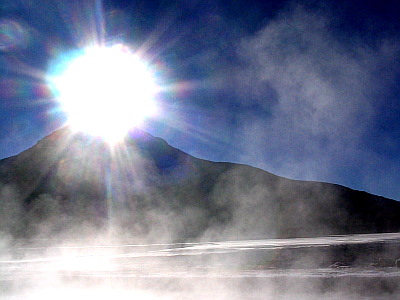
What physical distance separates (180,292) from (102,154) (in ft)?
375

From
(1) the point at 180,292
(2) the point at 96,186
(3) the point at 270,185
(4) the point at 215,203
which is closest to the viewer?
(1) the point at 180,292

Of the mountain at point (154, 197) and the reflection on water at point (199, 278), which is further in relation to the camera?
the mountain at point (154, 197)

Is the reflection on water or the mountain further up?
the mountain

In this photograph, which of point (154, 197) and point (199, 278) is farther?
point (154, 197)

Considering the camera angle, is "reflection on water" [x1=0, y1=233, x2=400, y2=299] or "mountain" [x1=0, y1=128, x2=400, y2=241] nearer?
"reflection on water" [x1=0, y1=233, x2=400, y2=299]

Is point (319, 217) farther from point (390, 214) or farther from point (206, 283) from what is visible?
point (206, 283)

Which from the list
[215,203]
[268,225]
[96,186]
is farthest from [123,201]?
[268,225]

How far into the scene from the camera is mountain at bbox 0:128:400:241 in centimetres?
8088

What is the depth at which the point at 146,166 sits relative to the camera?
415 feet

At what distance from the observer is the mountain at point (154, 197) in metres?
80.9

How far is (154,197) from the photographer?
340 feet

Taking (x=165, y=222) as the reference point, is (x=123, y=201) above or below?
above

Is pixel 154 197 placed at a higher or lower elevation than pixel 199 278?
higher

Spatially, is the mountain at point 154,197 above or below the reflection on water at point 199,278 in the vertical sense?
above
